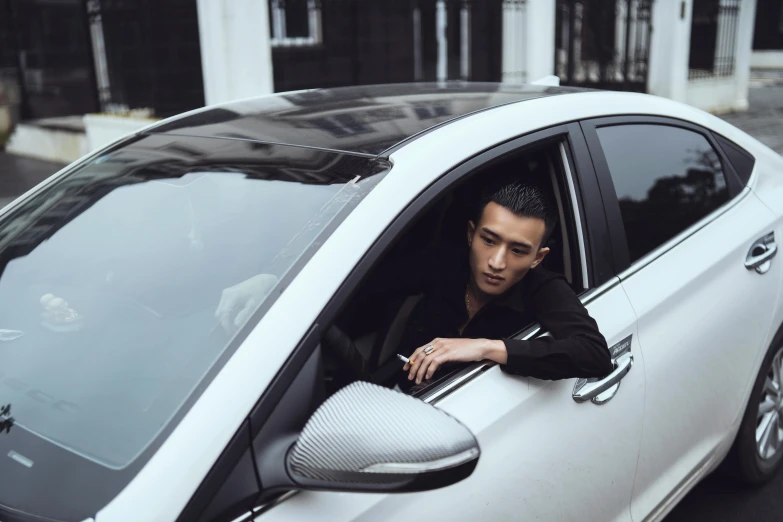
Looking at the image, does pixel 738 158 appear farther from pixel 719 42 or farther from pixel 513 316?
pixel 719 42

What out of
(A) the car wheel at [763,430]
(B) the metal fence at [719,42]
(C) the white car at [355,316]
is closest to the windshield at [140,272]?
(C) the white car at [355,316]

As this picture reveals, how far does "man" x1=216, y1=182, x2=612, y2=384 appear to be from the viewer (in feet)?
6.05

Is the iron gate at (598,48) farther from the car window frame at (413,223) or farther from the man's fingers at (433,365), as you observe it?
the man's fingers at (433,365)

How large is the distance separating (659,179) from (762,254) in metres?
0.49

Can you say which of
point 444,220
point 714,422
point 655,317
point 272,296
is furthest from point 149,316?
point 714,422

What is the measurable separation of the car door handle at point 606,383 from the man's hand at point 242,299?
84 centimetres

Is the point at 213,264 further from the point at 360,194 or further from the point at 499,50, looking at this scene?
the point at 499,50

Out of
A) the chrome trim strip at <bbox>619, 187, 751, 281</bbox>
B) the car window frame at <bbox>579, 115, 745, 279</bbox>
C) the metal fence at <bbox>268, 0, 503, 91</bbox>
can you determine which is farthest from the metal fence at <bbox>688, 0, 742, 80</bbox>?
the car window frame at <bbox>579, 115, 745, 279</bbox>

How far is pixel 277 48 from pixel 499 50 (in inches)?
176

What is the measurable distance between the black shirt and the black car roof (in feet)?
1.57

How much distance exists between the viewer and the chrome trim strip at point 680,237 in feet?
7.61

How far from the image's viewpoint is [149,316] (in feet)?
5.61

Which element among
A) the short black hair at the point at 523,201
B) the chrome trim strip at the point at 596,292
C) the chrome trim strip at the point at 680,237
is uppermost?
the short black hair at the point at 523,201

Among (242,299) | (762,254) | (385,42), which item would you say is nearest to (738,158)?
(762,254)
